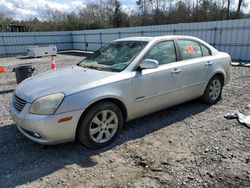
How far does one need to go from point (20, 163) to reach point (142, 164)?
5.39 feet

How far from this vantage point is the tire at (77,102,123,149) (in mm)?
3166

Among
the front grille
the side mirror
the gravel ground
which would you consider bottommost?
the gravel ground

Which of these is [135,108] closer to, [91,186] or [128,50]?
[128,50]

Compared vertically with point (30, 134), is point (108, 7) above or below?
above

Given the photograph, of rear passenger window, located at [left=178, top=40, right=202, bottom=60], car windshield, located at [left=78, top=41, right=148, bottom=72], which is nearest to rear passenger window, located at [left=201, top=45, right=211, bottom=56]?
rear passenger window, located at [left=178, top=40, right=202, bottom=60]

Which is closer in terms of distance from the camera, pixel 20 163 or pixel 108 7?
pixel 20 163

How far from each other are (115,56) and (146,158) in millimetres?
1858

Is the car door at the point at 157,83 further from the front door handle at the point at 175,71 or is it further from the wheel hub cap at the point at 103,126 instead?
the wheel hub cap at the point at 103,126

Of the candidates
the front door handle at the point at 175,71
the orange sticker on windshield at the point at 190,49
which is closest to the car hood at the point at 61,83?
the front door handle at the point at 175,71

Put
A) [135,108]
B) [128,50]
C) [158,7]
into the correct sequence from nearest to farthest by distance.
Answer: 1. [135,108]
2. [128,50]
3. [158,7]

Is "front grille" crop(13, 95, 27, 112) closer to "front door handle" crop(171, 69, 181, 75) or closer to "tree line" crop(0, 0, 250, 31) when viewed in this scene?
"front door handle" crop(171, 69, 181, 75)

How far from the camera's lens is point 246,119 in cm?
421

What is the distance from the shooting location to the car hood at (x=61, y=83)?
309 cm

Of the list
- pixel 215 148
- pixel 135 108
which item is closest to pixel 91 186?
pixel 135 108
